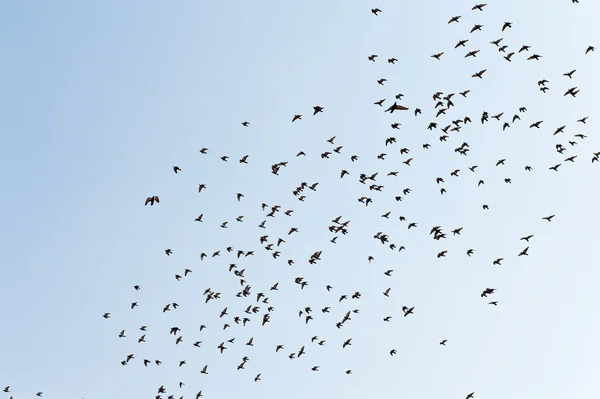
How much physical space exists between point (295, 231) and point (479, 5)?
28.3 metres

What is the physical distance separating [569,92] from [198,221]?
117 feet

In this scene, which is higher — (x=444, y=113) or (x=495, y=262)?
(x=444, y=113)

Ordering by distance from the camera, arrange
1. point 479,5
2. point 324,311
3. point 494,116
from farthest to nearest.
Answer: point 324,311 < point 494,116 < point 479,5

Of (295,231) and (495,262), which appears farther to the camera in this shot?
(295,231)

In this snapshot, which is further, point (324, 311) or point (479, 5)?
point (324, 311)

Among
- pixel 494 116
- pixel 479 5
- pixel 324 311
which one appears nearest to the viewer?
pixel 479 5

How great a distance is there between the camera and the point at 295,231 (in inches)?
3196

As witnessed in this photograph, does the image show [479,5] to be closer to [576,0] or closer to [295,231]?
[576,0]

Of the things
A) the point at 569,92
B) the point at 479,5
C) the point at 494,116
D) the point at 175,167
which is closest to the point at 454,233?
the point at 494,116

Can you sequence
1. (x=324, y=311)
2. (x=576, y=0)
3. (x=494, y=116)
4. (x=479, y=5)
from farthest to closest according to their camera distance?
(x=324, y=311) → (x=494, y=116) → (x=479, y=5) → (x=576, y=0)

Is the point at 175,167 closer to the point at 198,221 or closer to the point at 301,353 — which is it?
the point at 198,221

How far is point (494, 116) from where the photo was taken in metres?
74.1

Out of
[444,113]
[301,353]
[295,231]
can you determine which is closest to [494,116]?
[444,113]

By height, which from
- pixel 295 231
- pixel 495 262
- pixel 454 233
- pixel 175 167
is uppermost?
pixel 175 167
